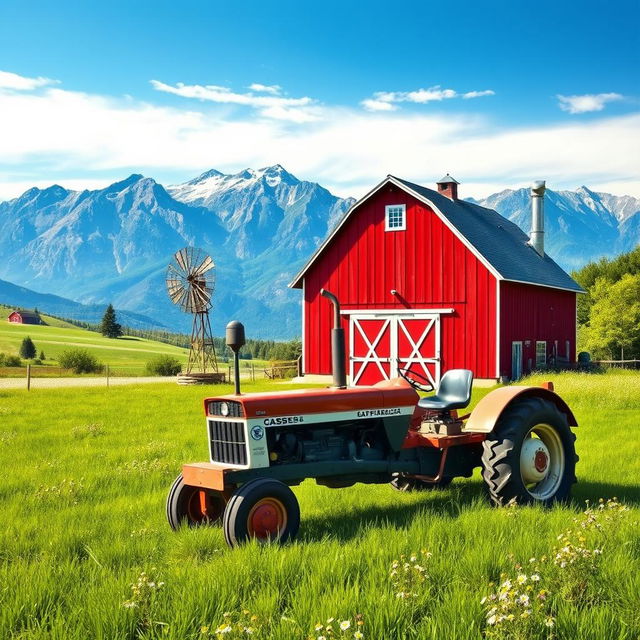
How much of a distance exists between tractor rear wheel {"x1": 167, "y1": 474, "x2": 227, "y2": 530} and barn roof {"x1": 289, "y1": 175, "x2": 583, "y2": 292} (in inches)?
809

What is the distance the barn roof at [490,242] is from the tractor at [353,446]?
18.5 m

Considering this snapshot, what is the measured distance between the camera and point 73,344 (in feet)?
360

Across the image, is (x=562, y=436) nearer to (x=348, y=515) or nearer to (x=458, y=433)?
(x=458, y=433)

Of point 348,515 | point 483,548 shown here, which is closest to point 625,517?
point 483,548

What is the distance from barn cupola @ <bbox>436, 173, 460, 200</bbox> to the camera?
109ft

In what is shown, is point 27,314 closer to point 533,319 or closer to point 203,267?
point 203,267

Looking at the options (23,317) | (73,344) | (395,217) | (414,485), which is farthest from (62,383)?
(23,317)

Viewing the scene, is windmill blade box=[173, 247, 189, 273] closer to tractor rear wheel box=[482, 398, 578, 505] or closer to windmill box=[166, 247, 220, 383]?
windmill box=[166, 247, 220, 383]

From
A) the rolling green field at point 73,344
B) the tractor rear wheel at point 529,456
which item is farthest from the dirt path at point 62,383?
the rolling green field at point 73,344

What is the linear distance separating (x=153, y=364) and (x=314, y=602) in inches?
1893

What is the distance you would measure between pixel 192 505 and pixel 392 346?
71.1 feet

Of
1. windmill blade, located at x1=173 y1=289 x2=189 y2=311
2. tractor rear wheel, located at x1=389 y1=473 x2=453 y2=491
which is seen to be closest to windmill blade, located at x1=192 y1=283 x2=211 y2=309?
windmill blade, located at x1=173 y1=289 x2=189 y2=311

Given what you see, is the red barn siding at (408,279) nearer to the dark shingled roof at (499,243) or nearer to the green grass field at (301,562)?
the dark shingled roof at (499,243)

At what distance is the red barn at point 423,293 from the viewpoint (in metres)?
26.9
